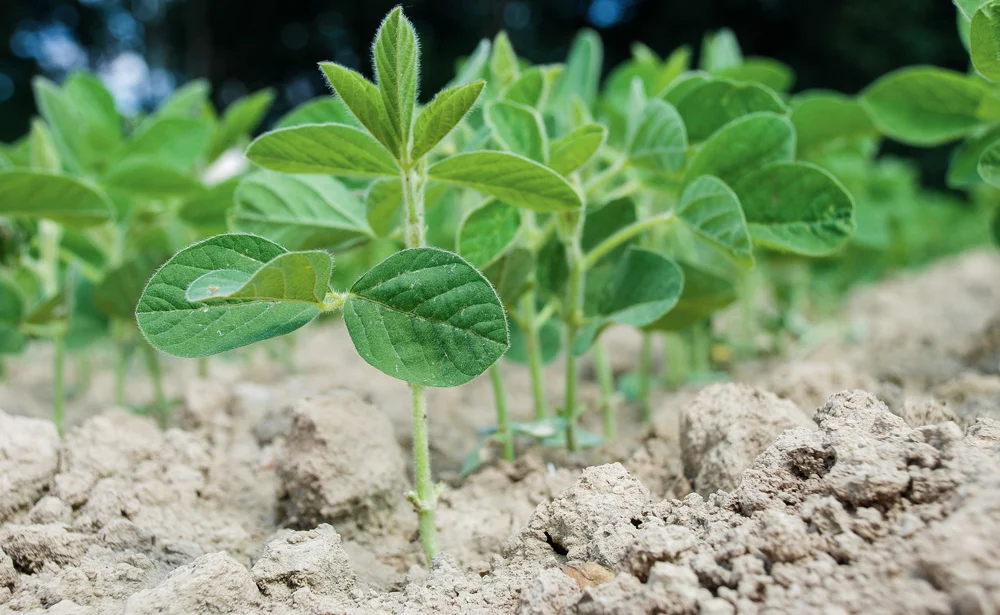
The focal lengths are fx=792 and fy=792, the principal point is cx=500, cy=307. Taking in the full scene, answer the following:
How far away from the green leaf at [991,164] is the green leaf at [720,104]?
254mm

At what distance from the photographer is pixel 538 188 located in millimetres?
842

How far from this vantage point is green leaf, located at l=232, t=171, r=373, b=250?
103 cm

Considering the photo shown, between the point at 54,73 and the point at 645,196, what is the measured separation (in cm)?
1218

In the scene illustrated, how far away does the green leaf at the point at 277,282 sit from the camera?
637mm

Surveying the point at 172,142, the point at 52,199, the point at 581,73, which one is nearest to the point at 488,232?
the point at 581,73

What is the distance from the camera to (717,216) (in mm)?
947

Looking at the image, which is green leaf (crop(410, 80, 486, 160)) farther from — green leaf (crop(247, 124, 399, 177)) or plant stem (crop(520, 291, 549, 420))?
plant stem (crop(520, 291, 549, 420))

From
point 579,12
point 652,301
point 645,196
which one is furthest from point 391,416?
point 579,12

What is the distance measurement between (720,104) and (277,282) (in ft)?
2.39

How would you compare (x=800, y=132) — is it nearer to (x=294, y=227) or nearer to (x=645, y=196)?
(x=645, y=196)

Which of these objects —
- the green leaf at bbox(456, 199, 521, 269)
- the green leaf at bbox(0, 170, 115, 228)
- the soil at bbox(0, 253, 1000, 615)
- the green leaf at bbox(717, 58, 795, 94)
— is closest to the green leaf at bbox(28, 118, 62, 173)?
the green leaf at bbox(0, 170, 115, 228)

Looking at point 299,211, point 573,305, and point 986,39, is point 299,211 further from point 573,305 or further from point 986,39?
point 986,39

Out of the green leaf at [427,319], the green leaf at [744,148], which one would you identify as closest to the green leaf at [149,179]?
the green leaf at [427,319]

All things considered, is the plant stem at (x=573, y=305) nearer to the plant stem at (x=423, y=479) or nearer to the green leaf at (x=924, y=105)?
the plant stem at (x=423, y=479)
